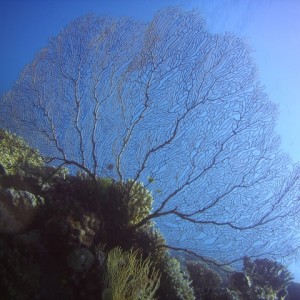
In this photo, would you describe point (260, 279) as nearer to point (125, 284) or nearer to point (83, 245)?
point (125, 284)

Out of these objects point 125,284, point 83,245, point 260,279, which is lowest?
point 125,284

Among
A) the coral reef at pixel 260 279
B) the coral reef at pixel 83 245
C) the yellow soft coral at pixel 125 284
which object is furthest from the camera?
the coral reef at pixel 260 279

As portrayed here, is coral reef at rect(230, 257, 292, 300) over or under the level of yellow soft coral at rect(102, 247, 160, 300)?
over

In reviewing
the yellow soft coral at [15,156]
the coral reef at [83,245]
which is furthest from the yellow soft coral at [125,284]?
the yellow soft coral at [15,156]

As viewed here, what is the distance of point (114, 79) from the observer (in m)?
6.52

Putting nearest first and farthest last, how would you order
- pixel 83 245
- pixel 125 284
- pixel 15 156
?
pixel 125 284 → pixel 83 245 → pixel 15 156

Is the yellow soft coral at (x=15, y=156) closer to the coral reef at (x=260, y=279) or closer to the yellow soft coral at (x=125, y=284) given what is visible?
the yellow soft coral at (x=125, y=284)

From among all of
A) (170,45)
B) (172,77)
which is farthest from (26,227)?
(170,45)

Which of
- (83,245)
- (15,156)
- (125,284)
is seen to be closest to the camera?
(125,284)

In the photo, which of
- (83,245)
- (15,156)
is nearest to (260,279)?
(83,245)

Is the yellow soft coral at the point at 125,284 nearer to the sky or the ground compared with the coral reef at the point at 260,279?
nearer to the ground

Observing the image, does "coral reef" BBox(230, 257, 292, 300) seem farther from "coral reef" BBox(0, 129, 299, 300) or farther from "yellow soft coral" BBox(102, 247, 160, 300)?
"yellow soft coral" BBox(102, 247, 160, 300)

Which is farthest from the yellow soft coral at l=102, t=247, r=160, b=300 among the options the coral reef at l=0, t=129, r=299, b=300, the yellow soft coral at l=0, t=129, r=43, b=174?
the yellow soft coral at l=0, t=129, r=43, b=174

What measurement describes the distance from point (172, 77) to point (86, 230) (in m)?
3.72
